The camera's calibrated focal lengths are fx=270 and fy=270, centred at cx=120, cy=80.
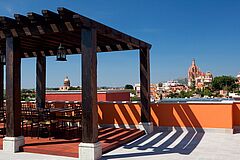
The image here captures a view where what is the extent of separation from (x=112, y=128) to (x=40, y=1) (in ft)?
14.8

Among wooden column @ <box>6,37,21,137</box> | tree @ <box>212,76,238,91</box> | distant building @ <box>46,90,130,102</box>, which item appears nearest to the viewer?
wooden column @ <box>6,37,21,137</box>

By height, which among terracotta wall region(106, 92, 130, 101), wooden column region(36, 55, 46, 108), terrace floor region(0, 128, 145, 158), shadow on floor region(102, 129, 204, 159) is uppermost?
wooden column region(36, 55, 46, 108)

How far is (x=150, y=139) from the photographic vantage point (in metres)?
6.77

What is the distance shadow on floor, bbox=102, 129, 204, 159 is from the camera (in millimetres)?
5363

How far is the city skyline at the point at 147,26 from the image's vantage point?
853 centimetres

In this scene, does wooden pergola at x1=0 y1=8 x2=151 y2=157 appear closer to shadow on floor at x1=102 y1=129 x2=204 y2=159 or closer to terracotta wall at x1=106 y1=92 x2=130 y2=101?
shadow on floor at x1=102 y1=129 x2=204 y2=159

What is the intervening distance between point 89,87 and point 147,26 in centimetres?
1983

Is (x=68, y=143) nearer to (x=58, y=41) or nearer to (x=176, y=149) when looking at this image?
(x=176, y=149)

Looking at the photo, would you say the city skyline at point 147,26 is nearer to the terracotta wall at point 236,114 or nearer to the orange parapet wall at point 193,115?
the orange parapet wall at point 193,115

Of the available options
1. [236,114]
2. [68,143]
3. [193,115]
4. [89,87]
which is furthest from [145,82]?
[89,87]

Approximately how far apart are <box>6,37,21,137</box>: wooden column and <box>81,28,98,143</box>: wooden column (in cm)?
165

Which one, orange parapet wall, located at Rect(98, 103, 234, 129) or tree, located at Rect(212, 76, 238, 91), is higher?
tree, located at Rect(212, 76, 238, 91)

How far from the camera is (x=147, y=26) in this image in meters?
23.9

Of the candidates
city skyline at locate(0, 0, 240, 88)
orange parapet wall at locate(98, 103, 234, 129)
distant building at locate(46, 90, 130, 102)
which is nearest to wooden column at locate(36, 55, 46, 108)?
city skyline at locate(0, 0, 240, 88)
